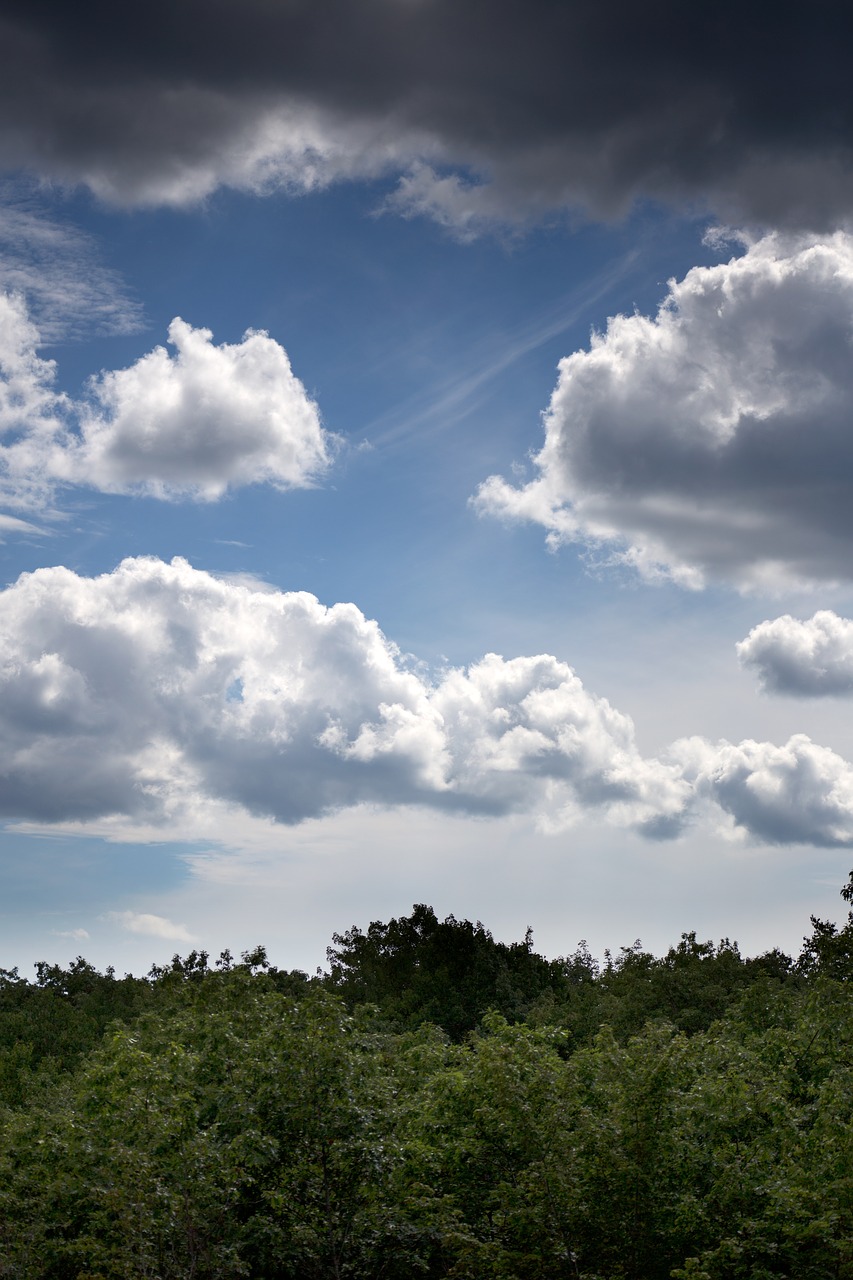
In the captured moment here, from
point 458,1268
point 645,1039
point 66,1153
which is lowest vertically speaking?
point 458,1268

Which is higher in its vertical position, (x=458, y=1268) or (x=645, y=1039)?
(x=645, y=1039)

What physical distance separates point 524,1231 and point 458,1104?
3355 mm

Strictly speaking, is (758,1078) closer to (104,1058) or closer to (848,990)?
(848,990)

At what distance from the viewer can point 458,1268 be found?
59.8 feet

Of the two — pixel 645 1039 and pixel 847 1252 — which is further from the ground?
pixel 645 1039

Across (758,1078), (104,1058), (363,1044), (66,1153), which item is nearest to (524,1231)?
(363,1044)

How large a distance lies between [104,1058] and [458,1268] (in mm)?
10578

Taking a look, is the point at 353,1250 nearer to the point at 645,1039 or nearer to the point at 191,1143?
Result: the point at 191,1143

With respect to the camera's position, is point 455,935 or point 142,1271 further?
point 455,935

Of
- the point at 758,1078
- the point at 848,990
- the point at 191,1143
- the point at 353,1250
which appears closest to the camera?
the point at 191,1143

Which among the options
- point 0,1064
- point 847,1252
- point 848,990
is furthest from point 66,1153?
point 0,1064

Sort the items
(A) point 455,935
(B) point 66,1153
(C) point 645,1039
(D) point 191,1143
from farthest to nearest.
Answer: (A) point 455,935
(C) point 645,1039
(B) point 66,1153
(D) point 191,1143

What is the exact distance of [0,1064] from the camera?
44531mm

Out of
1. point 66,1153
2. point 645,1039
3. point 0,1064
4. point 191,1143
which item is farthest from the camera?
point 0,1064
